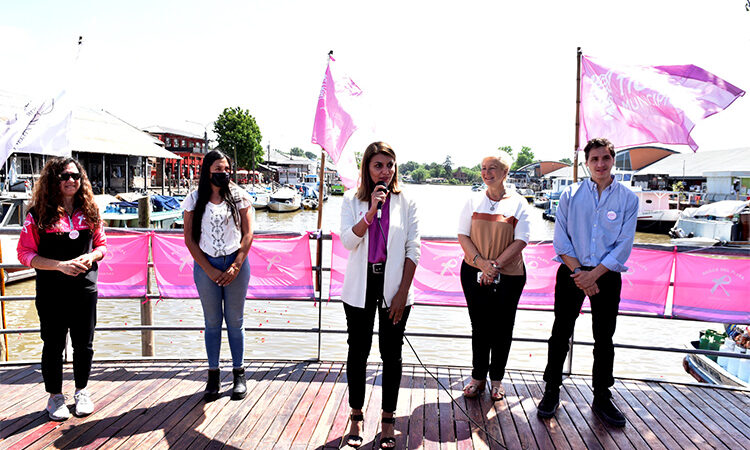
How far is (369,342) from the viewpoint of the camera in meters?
3.14

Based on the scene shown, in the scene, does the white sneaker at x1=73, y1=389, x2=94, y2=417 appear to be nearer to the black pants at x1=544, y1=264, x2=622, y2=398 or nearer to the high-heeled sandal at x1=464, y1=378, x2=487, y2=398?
the high-heeled sandal at x1=464, y1=378, x2=487, y2=398

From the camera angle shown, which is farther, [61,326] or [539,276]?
[539,276]

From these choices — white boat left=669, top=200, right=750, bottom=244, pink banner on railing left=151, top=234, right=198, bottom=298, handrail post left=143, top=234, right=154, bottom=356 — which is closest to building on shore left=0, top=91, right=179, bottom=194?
handrail post left=143, top=234, right=154, bottom=356

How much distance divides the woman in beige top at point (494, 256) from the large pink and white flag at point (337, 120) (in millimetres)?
1678

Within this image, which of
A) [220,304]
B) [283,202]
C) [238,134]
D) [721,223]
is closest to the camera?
[220,304]

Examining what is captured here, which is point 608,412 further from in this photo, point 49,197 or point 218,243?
point 49,197

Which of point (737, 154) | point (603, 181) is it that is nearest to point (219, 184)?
point (603, 181)

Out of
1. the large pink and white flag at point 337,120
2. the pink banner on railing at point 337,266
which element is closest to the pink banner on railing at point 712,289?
the pink banner on railing at point 337,266

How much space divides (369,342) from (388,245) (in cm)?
65

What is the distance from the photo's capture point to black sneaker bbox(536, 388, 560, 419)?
358 centimetres

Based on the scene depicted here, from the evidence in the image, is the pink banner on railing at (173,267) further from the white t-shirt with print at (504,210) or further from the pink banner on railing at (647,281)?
the pink banner on railing at (647,281)

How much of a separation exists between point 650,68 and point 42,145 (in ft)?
17.3

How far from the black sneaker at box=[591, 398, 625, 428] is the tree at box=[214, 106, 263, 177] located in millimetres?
59042

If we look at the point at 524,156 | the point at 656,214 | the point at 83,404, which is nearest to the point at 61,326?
the point at 83,404
